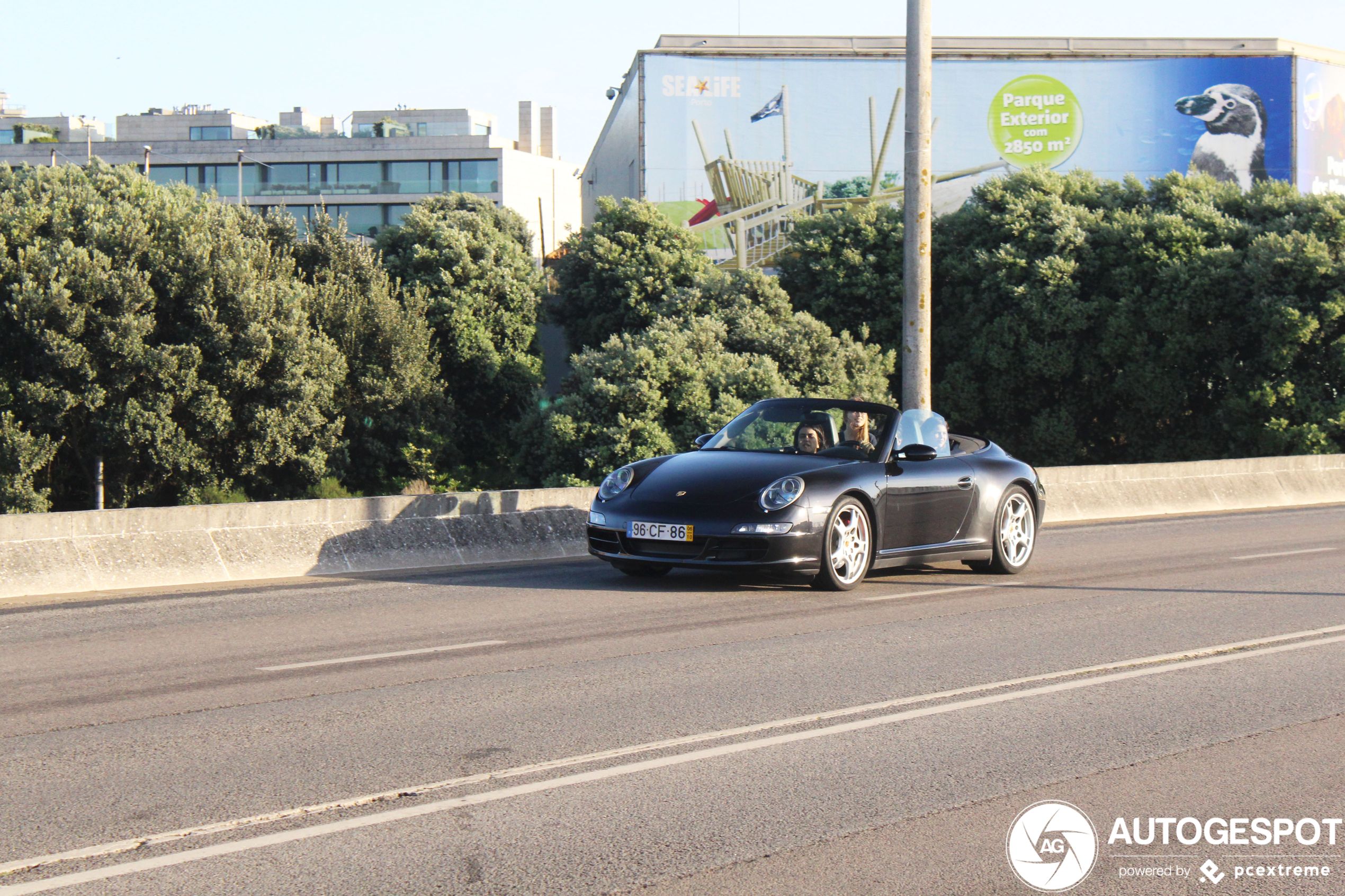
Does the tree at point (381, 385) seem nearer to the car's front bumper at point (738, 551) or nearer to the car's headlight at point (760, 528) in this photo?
the car's front bumper at point (738, 551)

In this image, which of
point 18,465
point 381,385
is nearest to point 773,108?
point 381,385

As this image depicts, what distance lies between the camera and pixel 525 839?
4.05m

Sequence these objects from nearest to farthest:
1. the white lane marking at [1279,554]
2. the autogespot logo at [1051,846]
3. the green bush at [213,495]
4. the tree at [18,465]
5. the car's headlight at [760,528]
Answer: the autogespot logo at [1051,846]
the car's headlight at [760,528]
the white lane marking at [1279,554]
the tree at [18,465]
the green bush at [213,495]

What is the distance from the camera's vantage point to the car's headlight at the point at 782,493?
9.53 meters

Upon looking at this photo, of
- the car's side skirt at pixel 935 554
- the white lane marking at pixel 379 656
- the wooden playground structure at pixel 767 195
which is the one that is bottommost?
the white lane marking at pixel 379 656

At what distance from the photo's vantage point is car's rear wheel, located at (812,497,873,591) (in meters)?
Answer: 9.84

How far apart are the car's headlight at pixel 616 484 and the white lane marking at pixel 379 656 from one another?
2.68 meters

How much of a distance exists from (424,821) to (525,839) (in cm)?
39

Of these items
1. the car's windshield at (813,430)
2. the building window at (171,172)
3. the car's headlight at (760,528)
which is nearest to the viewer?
the car's headlight at (760,528)

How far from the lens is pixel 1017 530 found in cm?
1158

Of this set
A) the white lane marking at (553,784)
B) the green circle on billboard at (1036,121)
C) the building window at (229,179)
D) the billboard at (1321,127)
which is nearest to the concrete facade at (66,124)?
the building window at (229,179)

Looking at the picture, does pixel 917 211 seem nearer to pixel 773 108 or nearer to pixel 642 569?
pixel 642 569

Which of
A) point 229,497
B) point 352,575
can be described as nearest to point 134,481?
point 229,497

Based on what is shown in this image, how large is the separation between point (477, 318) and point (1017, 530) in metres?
33.4
